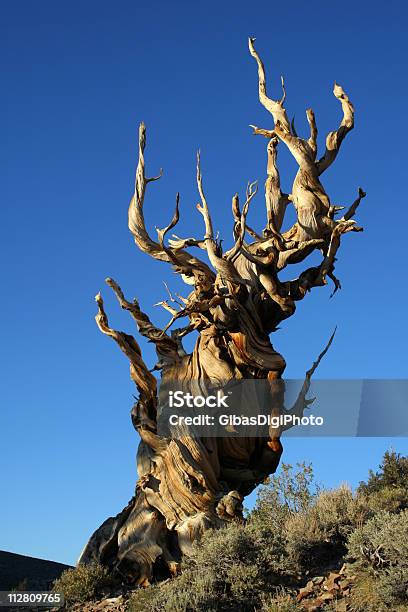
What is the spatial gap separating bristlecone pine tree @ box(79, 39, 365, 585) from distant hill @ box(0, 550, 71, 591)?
Answer: 1268mm

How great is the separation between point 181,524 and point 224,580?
85.0 inches

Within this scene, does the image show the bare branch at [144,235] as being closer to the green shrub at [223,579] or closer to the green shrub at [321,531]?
the green shrub at [321,531]

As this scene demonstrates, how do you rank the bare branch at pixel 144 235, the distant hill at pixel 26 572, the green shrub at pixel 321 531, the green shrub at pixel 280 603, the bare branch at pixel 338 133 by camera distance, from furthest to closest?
the bare branch at pixel 338 133, the distant hill at pixel 26 572, the bare branch at pixel 144 235, the green shrub at pixel 321 531, the green shrub at pixel 280 603

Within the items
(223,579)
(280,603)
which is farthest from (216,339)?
(280,603)

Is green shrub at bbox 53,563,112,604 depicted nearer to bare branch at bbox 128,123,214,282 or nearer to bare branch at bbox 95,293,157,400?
bare branch at bbox 95,293,157,400

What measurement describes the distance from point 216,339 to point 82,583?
373 cm

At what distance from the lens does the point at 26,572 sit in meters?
13.9

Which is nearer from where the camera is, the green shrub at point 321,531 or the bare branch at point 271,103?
the green shrub at point 321,531

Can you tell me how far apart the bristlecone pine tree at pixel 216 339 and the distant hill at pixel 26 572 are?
4.16 feet

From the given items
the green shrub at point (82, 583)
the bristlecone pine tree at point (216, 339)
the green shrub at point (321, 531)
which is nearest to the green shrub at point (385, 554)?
the green shrub at point (321, 531)

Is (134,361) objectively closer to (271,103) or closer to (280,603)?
(271,103)

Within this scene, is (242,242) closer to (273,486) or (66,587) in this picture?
(273,486)

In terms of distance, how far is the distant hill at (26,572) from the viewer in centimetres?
1171

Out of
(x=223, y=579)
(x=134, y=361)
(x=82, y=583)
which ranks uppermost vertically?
(x=134, y=361)
